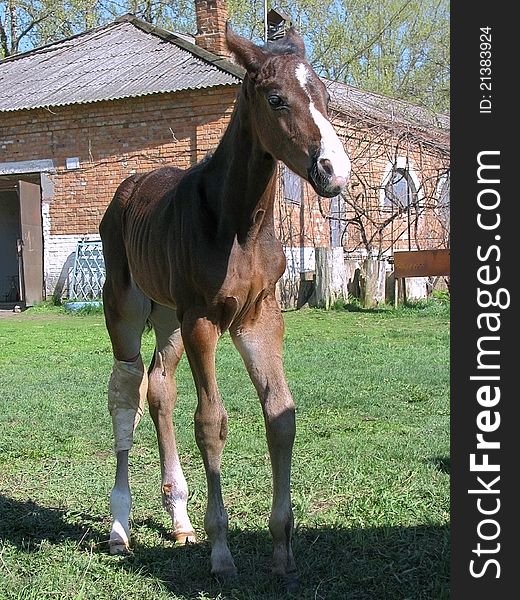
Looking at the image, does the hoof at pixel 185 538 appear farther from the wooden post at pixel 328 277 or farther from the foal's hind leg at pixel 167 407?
the wooden post at pixel 328 277

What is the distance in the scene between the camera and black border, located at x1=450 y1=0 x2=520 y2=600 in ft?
8.50

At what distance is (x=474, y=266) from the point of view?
2.73 metres

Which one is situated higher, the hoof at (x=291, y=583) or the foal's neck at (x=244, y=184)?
the foal's neck at (x=244, y=184)

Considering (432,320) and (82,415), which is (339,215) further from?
(82,415)

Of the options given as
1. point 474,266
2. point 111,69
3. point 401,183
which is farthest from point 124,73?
point 474,266

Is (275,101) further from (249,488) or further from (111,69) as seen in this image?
(111,69)

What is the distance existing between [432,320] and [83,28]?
2673cm

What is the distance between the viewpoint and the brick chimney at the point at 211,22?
800 inches

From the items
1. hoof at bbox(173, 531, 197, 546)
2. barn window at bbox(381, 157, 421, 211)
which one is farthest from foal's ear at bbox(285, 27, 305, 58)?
barn window at bbox(381, 157, 421, 211)

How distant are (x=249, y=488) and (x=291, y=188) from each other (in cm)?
1481

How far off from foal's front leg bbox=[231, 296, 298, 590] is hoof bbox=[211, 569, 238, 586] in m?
0.20

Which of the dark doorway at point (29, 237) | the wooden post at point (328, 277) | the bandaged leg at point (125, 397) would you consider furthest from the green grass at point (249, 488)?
the dark doorway at point (29, 237)

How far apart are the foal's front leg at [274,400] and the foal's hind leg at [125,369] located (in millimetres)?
978

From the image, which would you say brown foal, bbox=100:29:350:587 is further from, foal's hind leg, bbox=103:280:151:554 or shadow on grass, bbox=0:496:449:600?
foal's hind leg, bbox=103:280:151:554
